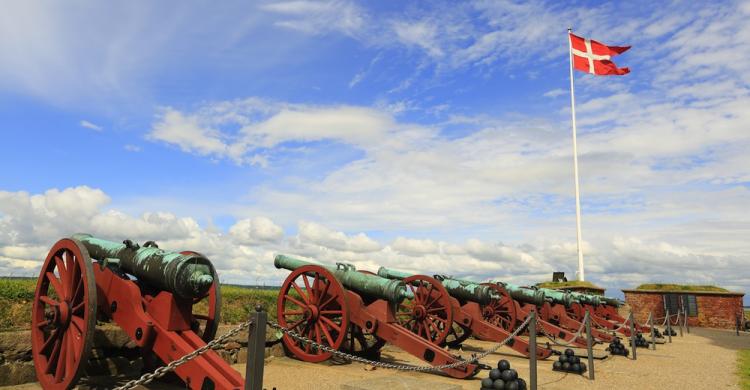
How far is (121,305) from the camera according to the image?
5.95 m

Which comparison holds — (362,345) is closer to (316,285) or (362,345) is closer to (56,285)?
(316,285)

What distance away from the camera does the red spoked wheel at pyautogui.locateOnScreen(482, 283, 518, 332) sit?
14008 mm

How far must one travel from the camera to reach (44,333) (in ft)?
20.3

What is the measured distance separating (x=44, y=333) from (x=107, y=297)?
2.83 feet

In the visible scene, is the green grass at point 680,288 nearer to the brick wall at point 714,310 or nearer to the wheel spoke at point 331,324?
the brick wall at point 714,310

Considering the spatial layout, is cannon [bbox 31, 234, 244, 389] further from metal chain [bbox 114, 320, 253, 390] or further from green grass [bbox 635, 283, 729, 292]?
green grass [bbox 635, 283, 729, 292]

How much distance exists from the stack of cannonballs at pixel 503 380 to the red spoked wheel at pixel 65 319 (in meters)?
4.61

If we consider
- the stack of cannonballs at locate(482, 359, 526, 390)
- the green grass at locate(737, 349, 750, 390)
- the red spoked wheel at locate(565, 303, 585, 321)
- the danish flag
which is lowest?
the green grass at locate(737, 349, 750, 390)

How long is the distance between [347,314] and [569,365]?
4026 millimetres

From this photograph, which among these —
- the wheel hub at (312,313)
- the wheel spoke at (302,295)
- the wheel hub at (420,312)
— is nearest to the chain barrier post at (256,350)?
the wheel hub at (312,313)

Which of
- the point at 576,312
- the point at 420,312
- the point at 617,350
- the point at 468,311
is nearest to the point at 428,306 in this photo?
the point at 420,312

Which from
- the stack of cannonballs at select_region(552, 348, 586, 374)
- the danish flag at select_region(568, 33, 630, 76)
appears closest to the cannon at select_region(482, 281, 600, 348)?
the stack of cannonballs at select_region(552, 348, 586, 374)

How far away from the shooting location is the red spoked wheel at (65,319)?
5.37m

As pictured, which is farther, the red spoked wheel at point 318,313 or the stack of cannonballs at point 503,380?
the red spoked wheel at point 318,313
